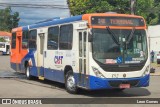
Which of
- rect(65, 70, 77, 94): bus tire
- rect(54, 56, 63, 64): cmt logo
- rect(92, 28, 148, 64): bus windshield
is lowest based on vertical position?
rect(65, 70, 77, 94): bus tire

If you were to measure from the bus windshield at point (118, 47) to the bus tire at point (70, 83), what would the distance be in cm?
179

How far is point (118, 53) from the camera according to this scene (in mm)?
14008

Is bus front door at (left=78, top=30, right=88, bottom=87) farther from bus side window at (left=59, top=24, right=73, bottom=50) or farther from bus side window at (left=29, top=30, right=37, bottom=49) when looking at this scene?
bus side window at (left=29, top=30, right=37, bottom=49)

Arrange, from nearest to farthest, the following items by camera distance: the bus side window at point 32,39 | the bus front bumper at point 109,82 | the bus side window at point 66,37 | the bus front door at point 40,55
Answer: the bus front bumper at point 109,82, the bus side window at point 66,37, the bus front door at point 40,55, the bus side window at point 32,39

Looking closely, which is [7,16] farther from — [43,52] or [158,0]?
[43,52]

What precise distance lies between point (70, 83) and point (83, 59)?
1.47 m

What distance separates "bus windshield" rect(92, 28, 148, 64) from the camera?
1386 centimetres

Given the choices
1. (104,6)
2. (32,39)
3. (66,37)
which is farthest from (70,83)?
(104,6)

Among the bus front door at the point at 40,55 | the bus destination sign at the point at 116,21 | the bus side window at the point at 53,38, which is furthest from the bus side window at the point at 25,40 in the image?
Result: the bus destination sign at the point at 116,21

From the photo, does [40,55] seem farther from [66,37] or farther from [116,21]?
[116,21]

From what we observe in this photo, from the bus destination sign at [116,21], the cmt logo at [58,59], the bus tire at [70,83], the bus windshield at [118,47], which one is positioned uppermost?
the bus destination sign at [116,21]

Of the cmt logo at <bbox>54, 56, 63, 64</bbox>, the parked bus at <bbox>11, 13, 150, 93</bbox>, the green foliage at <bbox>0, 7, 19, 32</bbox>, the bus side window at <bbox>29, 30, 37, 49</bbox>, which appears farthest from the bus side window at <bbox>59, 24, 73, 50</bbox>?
the green foliage at <bbox>0, 7, 19, 32</bbox>

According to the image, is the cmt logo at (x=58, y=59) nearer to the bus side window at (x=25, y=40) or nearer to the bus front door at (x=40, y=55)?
the bus front door at (x=40, y=55)

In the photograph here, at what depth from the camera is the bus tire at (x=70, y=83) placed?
15027 mm
